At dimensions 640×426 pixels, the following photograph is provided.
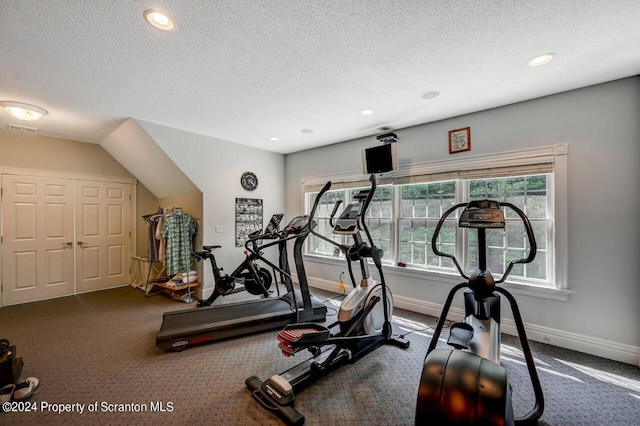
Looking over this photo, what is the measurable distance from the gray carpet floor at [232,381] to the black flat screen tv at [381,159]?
6.74 ft

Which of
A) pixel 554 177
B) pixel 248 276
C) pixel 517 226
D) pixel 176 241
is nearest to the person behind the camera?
pixel 554 177

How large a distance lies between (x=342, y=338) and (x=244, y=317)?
135cm

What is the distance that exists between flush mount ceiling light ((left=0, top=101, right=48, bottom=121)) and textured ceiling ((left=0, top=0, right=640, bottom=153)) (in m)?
0.20

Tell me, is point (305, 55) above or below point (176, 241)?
above

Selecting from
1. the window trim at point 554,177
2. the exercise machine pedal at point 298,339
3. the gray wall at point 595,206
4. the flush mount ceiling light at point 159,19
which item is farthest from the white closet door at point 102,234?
the gray wall at point 595,206

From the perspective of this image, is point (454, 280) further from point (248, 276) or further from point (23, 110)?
point (23, 110)

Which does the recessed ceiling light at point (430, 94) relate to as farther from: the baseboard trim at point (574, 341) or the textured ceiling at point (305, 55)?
the baseboard trim at point (574, 341)

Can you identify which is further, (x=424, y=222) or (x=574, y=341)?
(x=424, y=222)

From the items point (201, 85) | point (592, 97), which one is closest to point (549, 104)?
point (592, 97)

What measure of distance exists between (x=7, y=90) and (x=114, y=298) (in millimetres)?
3131

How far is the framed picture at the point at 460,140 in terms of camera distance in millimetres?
3277

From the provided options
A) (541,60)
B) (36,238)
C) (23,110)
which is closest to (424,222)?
(541,60)

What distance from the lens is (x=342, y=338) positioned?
2250mm

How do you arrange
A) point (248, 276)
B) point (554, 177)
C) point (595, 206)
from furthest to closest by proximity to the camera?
1. point (248, 276)
2. point (554, 177)
3. point (595, 206)
